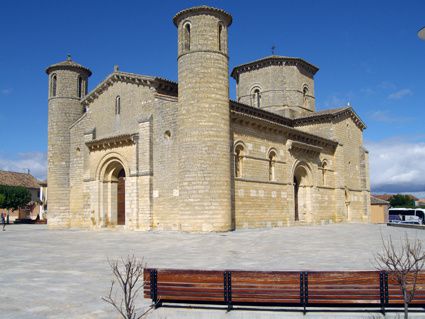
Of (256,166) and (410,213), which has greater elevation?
(256,166)

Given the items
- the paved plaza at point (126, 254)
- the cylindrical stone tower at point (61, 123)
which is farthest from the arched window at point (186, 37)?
the cylindrical stone tower at point (61, 123)

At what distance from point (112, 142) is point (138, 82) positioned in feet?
12.3

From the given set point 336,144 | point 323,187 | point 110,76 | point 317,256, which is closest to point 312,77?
point 336,144

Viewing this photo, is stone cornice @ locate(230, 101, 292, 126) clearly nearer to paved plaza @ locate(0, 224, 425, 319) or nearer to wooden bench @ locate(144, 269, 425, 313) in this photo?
paved plaza @ locate(0, 224, 425, 319)

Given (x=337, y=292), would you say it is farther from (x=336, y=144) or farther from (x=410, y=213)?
(x=410, y=213)

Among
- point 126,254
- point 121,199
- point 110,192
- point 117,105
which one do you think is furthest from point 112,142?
point 126,254

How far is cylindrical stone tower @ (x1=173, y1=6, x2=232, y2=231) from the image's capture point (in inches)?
767

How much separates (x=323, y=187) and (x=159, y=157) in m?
12.6

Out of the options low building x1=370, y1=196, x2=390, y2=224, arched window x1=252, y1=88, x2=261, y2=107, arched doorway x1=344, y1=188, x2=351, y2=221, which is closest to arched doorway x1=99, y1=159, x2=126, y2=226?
arched window x1=252, y1=88, x2=261, y2=107

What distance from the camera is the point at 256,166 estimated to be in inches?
922

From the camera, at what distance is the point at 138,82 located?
23344mm

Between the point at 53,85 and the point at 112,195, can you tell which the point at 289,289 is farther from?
the point at 53,85

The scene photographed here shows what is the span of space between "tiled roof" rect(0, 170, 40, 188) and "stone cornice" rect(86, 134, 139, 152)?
41186 mm

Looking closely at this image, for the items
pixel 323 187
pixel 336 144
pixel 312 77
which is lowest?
pixel 323 187
